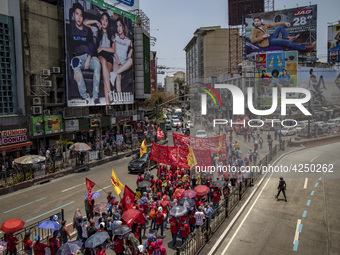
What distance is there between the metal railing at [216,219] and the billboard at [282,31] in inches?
1804

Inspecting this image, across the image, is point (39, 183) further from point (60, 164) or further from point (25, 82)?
point (25, 82)

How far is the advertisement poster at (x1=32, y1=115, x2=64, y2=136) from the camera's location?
84.8 ft

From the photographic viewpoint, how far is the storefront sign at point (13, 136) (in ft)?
74.5

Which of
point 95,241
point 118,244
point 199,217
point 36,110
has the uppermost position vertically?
point 36,110

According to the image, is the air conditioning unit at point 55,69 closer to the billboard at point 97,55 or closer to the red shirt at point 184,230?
the billboard at point 97,55

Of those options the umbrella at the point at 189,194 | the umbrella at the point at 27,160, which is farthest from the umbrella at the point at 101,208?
the umbrella at the point at 27,160

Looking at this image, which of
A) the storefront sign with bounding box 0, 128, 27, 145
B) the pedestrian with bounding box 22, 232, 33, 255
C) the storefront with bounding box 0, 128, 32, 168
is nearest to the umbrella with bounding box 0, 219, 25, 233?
the pedestrian with bounding box 22, 232, 33, 255

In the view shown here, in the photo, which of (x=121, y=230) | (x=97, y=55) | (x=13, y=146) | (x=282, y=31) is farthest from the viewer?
(x=282, y=31)

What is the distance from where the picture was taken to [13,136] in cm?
2372

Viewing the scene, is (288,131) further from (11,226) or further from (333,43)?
(333,43)

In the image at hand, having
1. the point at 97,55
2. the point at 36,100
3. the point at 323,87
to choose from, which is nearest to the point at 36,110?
the point at 36,100

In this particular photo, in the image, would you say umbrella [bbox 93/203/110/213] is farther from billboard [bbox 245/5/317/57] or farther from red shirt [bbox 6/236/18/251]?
billboard [bbox 245/5/317/57]

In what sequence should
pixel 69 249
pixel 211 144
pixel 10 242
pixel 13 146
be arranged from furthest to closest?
pixel 13 146, pixel 211 144, pixel 10 242, pixel 69 249

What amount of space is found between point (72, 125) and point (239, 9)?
54.5m
